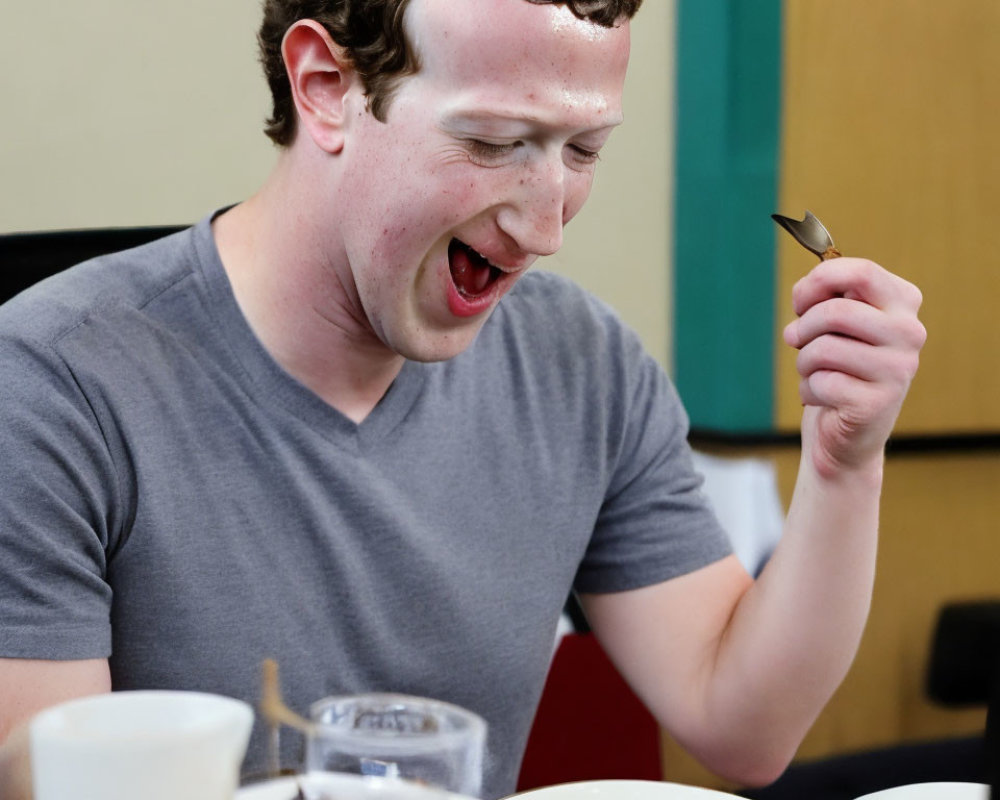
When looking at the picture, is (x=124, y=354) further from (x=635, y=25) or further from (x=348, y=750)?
(x=635, y=25)

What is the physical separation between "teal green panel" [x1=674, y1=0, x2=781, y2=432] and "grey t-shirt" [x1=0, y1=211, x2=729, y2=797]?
98cm

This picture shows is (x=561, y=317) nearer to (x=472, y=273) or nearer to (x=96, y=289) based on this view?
(x=472, y=273)

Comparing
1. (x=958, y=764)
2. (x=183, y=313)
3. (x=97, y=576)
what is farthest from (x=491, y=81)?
(x=958, y=764)

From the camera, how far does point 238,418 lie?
96 cm

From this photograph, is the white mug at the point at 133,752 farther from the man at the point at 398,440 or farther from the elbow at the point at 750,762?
the elbow at the point at 750,762

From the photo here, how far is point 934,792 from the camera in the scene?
71 centimetres

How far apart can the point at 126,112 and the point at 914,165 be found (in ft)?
4.46

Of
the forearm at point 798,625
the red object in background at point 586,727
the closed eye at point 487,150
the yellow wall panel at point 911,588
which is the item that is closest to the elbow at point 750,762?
the forearm at point 798,625

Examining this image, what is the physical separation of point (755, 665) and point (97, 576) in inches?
21.2

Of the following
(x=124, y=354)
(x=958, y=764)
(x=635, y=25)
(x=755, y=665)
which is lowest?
(x=958, y=764)

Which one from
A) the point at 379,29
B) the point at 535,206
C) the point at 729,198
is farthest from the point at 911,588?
the point at 379,29

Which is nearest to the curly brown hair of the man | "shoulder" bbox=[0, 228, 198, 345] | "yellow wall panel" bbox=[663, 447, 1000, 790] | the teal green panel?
the man

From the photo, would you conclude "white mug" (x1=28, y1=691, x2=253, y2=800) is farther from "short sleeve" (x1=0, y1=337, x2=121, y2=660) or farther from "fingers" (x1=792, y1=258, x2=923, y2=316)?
"fingers" (x1=792, y1=258, x2=923, y2=316)

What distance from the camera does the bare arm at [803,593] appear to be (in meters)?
0.87
